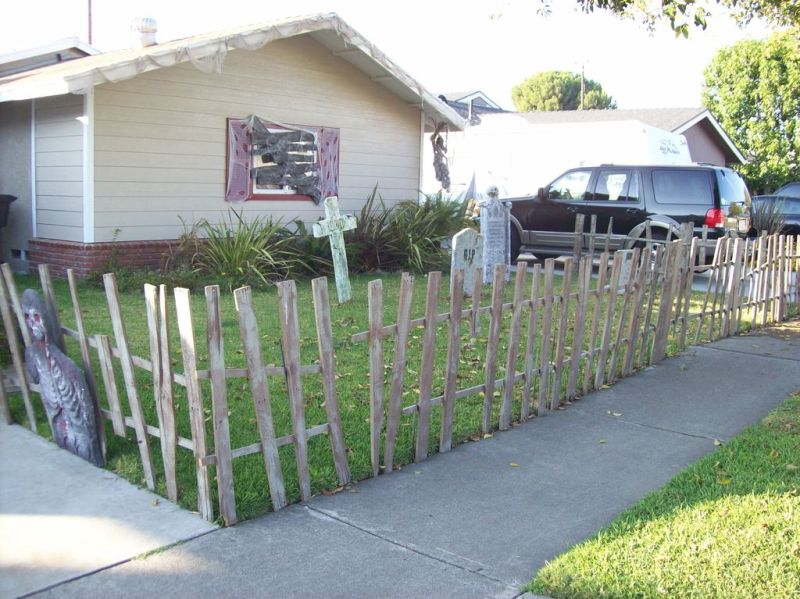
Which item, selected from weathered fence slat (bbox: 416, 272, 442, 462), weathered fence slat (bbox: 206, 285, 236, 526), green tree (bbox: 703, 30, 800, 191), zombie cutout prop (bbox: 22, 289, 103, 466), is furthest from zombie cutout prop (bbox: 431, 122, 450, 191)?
green tree (bbox: 703, 30, 800, 191)

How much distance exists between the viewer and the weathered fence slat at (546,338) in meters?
6.16

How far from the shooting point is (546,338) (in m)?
6.14

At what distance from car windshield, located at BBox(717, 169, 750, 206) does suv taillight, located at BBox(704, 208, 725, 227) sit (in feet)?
0.58

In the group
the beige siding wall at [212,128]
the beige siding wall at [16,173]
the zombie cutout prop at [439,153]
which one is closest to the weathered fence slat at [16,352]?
the beige siding wall at [212,128]

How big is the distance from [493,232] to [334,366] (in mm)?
7025

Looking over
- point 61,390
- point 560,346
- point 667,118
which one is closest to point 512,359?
point 560,346

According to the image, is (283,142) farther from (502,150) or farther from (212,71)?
(502,150)

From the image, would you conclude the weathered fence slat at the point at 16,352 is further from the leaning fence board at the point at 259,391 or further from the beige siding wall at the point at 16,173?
the beige siding wall at the point at 16,173

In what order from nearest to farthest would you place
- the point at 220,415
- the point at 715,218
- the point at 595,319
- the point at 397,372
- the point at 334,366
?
the point at 220,415, the point at 397,372, the point at 334,366, the point at 595,319, the point at 715,218

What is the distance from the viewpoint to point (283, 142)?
1383 centimetres

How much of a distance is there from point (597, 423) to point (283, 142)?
29.7ft

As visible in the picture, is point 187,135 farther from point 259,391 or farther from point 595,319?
point 259,391

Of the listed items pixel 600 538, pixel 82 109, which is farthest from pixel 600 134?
pixel 600 538

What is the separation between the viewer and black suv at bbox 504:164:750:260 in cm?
1410
